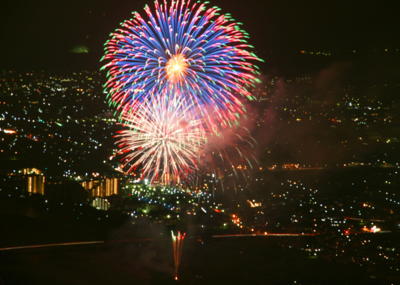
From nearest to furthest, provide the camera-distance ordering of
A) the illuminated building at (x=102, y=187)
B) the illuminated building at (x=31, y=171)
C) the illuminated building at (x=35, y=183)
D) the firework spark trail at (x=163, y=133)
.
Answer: the firework spark trail at (x=163, y=133), the illuminated building at (x=35, y=183), the illuminated building at (x=31, y=171), the illuminated building at (x=102, y=187)

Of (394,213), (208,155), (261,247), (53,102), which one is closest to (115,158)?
(208,155)

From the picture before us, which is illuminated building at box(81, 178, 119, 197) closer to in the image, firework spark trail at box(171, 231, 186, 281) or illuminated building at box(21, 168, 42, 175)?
illuminated building at box(21, 168, 42, 175)

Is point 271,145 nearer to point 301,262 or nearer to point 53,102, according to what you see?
point 53,102

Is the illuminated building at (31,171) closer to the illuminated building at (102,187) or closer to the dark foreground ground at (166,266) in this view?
the illuminated building at (102,187)

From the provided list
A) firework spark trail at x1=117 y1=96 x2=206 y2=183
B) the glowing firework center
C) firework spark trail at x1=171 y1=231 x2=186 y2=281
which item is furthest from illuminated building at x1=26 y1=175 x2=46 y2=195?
firework spark trail at x1=171 y1=231 x2=186 y2=281

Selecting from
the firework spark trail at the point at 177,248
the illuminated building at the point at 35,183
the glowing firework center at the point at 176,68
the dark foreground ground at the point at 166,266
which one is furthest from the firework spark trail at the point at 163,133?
the dark foreground ground at the point at 166,266

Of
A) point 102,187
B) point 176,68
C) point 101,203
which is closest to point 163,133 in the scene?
point 176,68

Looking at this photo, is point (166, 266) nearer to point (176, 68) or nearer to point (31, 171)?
point (176, 68)
